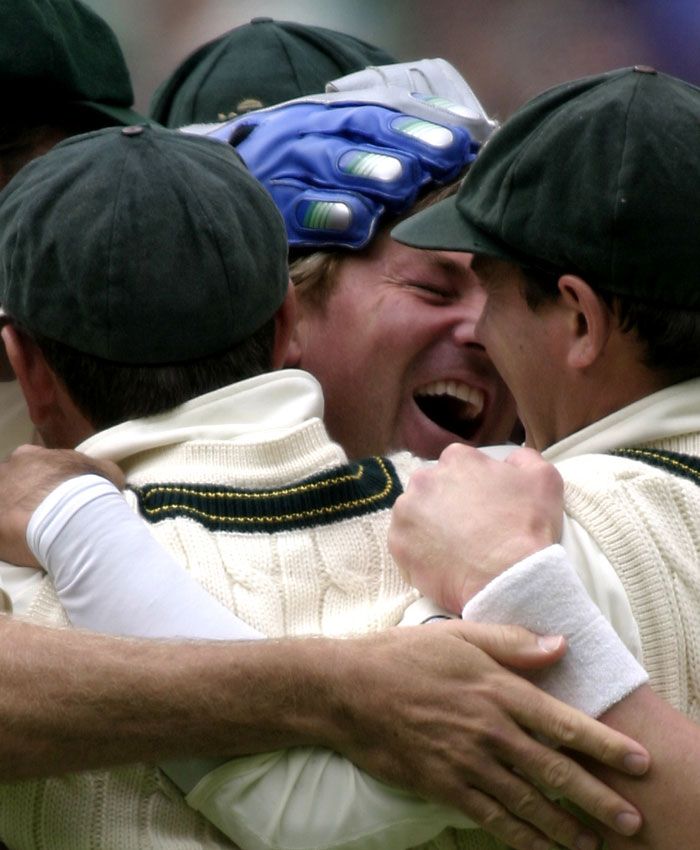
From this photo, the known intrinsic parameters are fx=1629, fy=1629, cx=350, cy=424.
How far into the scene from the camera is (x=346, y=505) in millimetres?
2590

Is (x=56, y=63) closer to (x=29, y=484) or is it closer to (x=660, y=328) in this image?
(x=29, y=484)

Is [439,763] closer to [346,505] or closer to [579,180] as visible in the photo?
[346,505]

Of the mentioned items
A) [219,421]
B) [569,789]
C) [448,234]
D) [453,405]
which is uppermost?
[448,234]

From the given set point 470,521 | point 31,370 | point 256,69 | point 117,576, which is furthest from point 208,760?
point 256,69

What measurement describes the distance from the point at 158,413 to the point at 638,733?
2.98 ft

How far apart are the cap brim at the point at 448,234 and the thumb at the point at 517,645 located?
28.0 inches

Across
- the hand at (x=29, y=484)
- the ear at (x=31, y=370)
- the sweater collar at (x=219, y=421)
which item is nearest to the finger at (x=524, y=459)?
the sweater collar at (x=219, y=421)

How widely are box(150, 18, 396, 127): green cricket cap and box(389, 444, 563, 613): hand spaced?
2.08 metres

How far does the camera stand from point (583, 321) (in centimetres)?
265

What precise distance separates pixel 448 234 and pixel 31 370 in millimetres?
748

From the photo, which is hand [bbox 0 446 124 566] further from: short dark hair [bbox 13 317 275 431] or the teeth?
the teeth

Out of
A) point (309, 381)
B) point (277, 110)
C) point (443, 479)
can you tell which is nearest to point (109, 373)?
point (309, 381)

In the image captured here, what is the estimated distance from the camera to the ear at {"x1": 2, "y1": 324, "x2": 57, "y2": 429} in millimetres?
2688

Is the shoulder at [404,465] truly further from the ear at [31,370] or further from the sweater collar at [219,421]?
the ear at [31,370]
